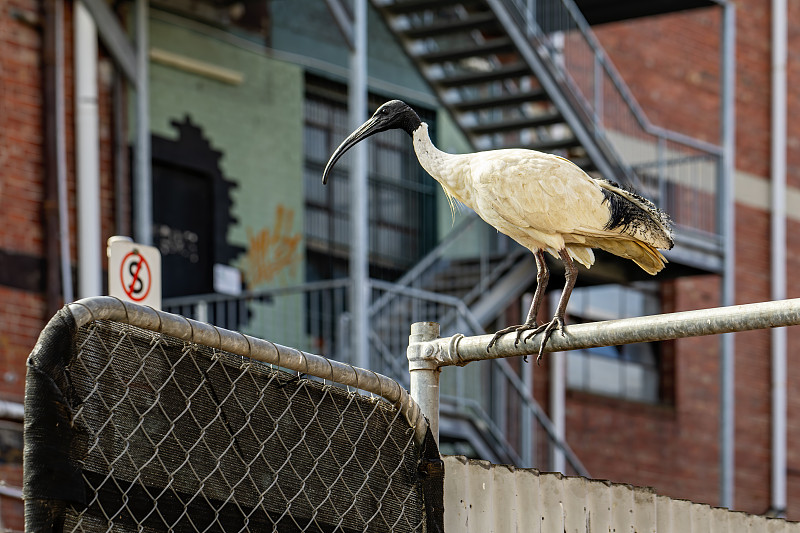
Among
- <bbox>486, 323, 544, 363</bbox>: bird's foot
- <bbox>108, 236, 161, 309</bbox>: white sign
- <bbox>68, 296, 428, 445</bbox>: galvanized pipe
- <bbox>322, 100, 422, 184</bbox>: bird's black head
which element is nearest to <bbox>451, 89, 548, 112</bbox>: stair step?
<bbox>108, 236, 161, 309</bbox>: white sign

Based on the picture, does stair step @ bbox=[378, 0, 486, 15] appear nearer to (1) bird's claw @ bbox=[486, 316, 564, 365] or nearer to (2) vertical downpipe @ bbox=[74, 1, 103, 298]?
(2) vertical downpipe @ bbox=[74, 1, 103, 298]

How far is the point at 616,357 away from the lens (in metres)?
18.7

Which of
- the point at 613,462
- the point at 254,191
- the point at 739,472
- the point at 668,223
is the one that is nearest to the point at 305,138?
the point at 254,191

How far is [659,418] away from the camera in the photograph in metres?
18.8

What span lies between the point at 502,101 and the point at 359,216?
2.66 meters

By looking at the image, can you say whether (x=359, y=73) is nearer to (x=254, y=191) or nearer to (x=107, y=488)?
(x=254, y=191)

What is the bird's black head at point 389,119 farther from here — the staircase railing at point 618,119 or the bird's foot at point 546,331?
the staircase railing at point 618,119

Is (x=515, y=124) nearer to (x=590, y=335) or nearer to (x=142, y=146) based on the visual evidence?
(x=142, y=146)

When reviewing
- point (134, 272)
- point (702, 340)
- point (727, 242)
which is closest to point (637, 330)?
point (134, 272)

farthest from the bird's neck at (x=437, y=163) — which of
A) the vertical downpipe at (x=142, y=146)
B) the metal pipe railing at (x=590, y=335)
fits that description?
the vertical downpipe at (x=142, y=146)

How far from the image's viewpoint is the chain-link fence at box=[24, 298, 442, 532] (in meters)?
3.07

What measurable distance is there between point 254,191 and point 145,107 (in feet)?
6.02

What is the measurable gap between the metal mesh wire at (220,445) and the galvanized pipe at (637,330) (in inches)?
10.6

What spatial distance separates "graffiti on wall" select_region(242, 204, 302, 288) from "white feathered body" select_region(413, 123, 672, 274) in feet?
29.1
